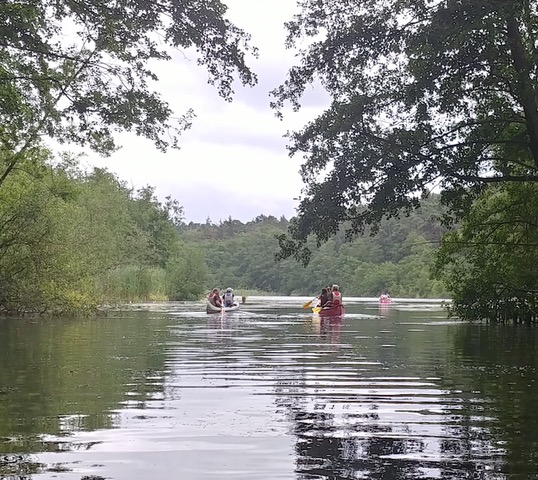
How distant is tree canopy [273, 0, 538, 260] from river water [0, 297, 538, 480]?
3.85m

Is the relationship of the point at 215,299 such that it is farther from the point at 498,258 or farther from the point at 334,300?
the point at 498,258

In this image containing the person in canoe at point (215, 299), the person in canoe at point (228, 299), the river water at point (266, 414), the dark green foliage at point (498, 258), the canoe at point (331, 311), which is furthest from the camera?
the person in canoe at point (228, 299)

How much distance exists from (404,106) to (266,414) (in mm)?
11743

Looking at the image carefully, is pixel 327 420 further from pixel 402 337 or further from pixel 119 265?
pixel 119 265

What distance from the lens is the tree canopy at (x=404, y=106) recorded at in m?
16.0

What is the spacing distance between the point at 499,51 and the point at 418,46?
1.81 meters

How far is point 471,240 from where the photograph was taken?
28.5 m

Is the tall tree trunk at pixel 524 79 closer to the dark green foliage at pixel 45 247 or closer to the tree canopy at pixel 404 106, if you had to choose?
the tree canopy at pixel 404 106

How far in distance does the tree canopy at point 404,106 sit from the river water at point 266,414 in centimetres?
385

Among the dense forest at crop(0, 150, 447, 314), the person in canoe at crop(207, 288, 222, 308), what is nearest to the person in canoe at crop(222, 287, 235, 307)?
the person in canoe at crop(207, 288, 222, 308)

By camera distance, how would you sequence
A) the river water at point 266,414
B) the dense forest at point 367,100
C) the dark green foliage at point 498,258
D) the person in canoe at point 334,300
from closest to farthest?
the river water at point 266,414, the dense forest at point 367,100, the dark green foliage at point 498,258, the person in canoe at point 334,300

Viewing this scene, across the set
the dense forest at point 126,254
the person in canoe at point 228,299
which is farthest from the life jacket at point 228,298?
the dense forest at point 126,254

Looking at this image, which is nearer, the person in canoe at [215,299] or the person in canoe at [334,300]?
the person in canoe at [334,300]

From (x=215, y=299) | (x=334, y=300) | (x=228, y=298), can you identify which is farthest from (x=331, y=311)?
(x=228, y=298)
